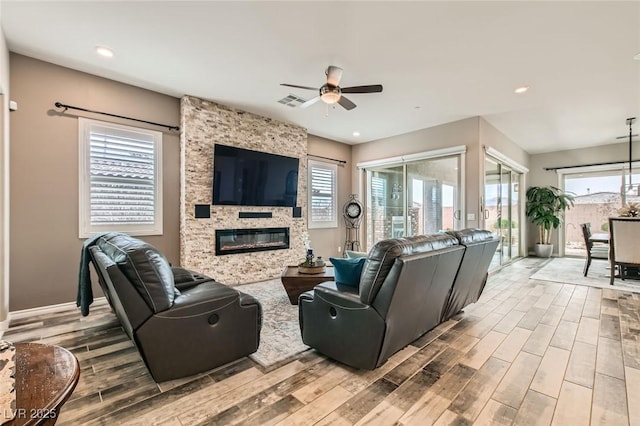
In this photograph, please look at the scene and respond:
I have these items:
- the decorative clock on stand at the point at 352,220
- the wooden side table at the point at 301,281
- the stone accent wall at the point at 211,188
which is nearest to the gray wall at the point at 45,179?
the stone accent wall at the point at 211,188

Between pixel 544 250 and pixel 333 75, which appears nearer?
pixel 333 75

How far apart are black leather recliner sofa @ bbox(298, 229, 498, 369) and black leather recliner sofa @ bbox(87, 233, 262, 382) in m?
Result: 0.56

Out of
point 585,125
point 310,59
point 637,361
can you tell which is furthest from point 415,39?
point 585,125

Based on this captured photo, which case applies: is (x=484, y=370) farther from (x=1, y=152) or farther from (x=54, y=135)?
(x=54, y=135)

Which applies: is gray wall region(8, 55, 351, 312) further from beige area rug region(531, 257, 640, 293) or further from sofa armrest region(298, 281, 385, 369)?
beige area rug region(531, 257, 640, 293)

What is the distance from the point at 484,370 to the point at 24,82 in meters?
5.44

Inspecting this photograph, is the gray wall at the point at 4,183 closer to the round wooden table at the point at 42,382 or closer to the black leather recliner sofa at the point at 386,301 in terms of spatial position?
the round wooden table at the point at 42,382

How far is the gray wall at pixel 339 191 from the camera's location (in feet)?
20.9

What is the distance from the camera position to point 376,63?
3.26 metres

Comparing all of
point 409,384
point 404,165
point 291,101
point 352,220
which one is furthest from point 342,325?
point 352,220

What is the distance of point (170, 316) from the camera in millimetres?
1870

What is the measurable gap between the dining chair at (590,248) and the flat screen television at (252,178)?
5.51 m

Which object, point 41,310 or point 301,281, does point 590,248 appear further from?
point 41,310

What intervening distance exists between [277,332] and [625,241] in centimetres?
559
